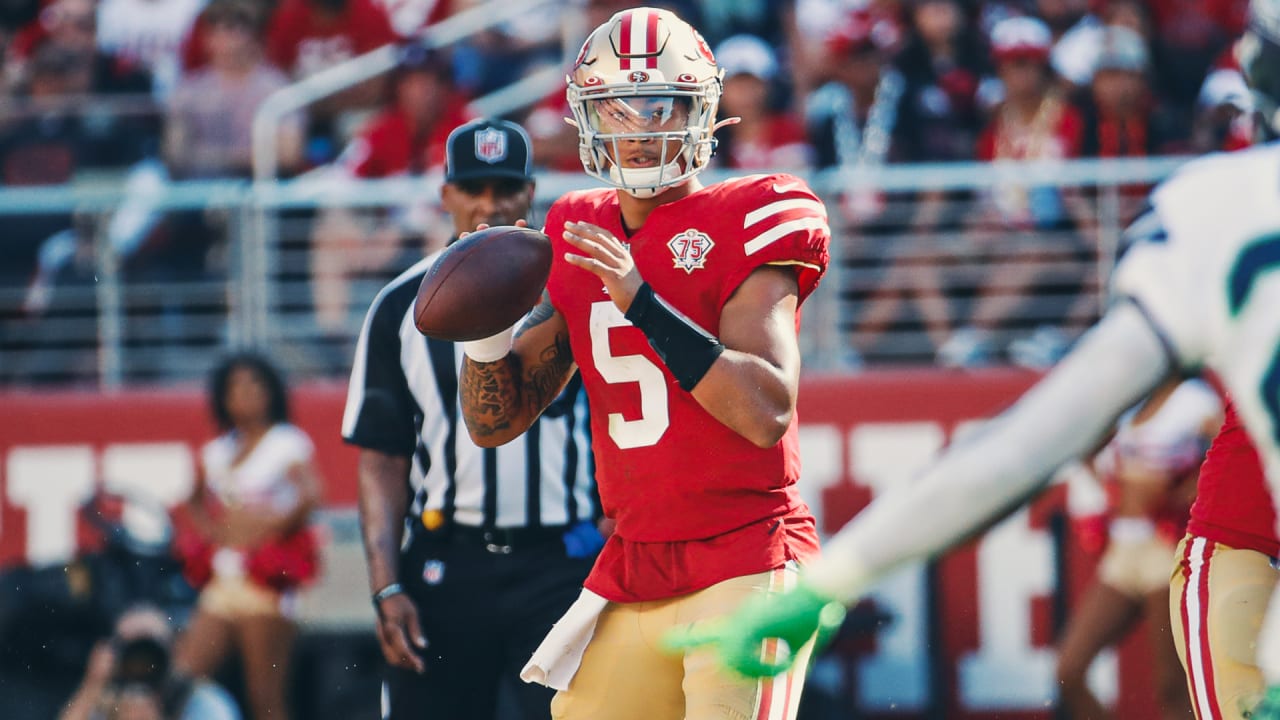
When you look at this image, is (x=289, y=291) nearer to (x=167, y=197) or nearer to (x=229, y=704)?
(x=167, y=197)

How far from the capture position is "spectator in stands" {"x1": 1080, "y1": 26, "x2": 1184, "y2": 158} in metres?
7.90

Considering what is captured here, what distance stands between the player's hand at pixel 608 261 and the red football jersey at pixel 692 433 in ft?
0.70

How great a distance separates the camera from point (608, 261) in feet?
10.5

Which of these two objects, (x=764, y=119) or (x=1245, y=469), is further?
(x=764, y=119)

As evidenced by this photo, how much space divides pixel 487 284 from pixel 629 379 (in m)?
0.34

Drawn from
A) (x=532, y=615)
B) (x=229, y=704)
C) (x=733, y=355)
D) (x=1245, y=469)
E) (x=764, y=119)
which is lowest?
(x=229, y=704)

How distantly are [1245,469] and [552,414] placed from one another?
1.91m

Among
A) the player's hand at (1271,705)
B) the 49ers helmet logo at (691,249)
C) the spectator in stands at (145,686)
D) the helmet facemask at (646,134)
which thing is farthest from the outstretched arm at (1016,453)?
the spectator in stands at (145,686)

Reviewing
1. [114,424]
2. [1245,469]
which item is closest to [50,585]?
[114,424]

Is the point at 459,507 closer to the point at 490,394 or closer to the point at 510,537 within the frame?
the point at 510,537

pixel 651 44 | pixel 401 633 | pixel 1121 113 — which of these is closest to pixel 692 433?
pixel 651 44

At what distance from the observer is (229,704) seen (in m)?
6.95

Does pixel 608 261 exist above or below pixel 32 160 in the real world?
below

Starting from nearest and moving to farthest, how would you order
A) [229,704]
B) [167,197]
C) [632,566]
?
[632,566]
[229,704]
[167,197]
